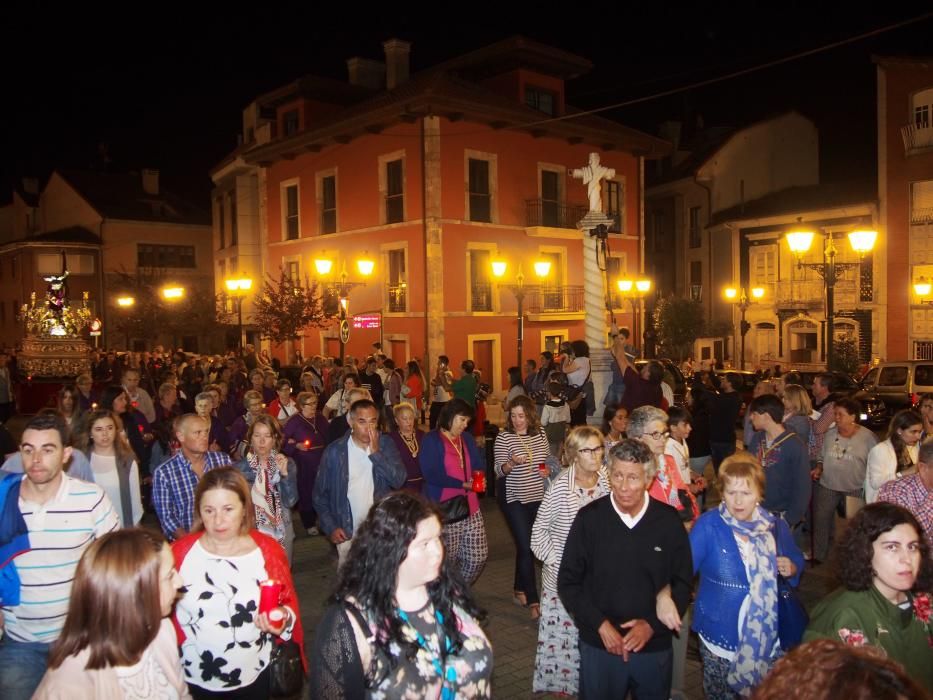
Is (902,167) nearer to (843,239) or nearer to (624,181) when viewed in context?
(843,239)

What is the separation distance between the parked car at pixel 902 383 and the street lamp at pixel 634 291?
8.62m

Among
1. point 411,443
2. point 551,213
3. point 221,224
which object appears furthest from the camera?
point 221,224

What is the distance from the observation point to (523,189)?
28406 millimetres

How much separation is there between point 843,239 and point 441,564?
109 feet

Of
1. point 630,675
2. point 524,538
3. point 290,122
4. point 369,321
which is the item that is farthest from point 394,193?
point 630,675

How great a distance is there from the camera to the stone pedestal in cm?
1283

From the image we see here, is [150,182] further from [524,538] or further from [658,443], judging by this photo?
[658,443]

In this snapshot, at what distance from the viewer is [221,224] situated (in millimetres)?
38562

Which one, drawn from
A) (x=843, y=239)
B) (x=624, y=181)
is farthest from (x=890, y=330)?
(x=624, y=181)

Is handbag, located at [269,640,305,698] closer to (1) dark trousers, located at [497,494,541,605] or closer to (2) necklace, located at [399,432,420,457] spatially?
(1) dark trousers, located at [497,494,541,605]

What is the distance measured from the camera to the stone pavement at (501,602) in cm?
541

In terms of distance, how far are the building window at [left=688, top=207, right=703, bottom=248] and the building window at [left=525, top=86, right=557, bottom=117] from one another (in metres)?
13.5

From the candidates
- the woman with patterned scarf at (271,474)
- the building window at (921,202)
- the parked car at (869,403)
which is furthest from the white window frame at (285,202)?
the woman with patterned scarf at (271,474)

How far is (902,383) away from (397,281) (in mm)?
15918
